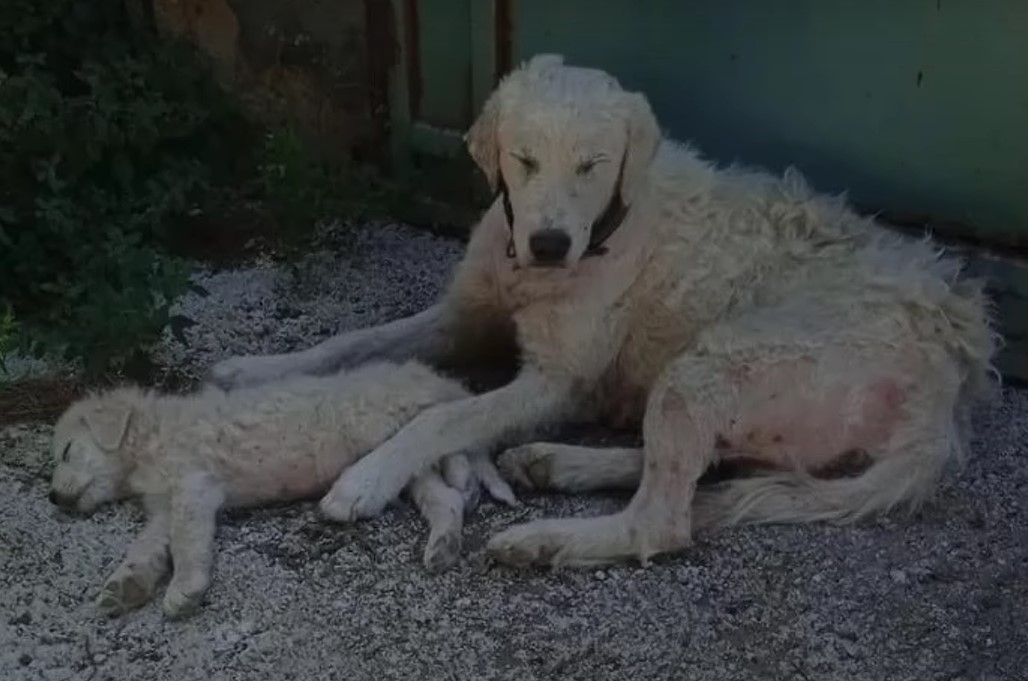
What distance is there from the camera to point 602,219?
4.23 meters

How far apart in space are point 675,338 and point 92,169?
2.27m

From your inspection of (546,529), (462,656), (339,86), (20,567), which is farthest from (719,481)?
(339,86)

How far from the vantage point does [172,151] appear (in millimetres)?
5695

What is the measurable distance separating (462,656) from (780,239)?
1.63 m

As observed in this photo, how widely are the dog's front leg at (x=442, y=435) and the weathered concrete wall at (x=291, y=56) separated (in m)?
2.03

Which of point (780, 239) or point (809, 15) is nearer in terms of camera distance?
point (780, 239)

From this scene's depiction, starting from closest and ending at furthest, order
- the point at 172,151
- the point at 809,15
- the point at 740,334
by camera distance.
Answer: the point at 740,334, the point at 809,15, the point at 172,151

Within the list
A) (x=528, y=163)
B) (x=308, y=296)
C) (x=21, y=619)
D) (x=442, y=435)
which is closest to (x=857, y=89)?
(x=528, y=163)

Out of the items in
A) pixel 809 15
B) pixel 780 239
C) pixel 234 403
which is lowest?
pixel 234 403

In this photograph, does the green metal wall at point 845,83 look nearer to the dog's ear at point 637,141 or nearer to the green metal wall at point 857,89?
the green metal wall at point 857,89

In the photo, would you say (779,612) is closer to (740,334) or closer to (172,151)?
(740,334)

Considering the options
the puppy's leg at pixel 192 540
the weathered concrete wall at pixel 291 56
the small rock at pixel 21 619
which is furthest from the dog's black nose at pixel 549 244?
the weathered concrete wall at pixel 291 56

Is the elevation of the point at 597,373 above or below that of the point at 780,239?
below

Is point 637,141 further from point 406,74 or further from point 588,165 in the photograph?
point 406,74
